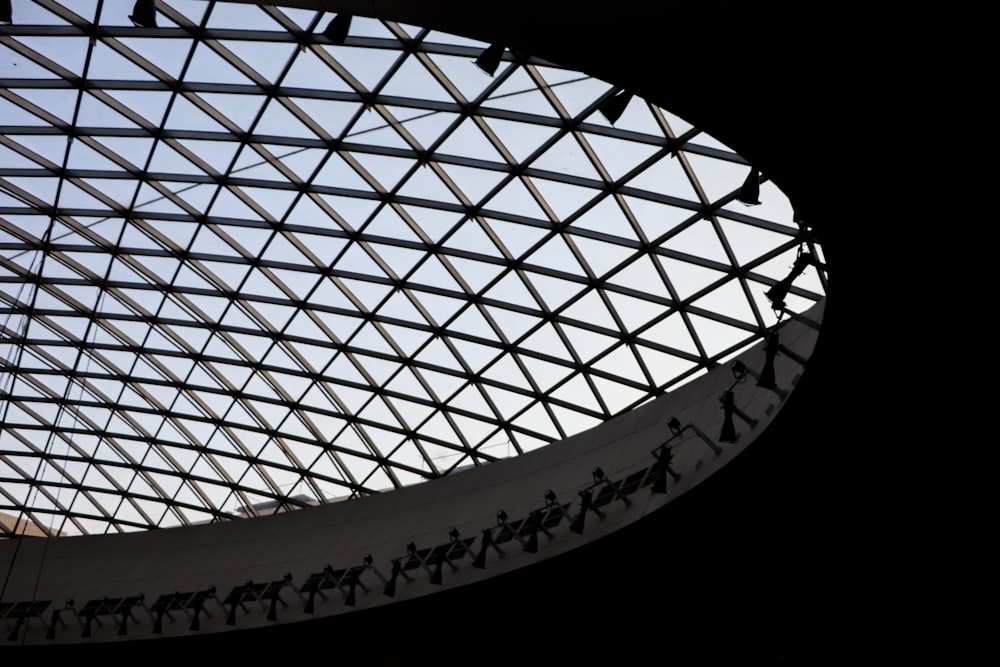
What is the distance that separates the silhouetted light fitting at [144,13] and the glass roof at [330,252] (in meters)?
8.43

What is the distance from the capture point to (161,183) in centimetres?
2939

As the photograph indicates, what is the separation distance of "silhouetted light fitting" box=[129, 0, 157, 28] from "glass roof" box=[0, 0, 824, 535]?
8.43 meters

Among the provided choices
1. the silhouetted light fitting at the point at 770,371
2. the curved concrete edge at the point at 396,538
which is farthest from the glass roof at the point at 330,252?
the silhouetted light fitting at the point at 770,371

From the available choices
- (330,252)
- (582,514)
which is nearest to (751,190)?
(582,514)

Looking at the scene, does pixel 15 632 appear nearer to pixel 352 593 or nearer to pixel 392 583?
pixel 352 593

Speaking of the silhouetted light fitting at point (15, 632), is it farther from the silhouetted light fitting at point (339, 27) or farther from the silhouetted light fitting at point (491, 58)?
the silhouetted light fitting at point (491, 58)

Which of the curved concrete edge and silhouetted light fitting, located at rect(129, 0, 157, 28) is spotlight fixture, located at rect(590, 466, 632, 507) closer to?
the curved concrete edge

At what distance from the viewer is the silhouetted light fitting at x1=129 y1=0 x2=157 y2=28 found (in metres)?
13.3

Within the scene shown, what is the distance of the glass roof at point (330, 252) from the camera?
23359 mm

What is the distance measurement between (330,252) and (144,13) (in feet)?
58.9

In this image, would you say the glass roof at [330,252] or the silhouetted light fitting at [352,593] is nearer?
the glass roof at [330,252]

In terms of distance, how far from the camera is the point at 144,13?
13.5 metres

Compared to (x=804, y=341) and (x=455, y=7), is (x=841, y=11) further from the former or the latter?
(x=804, y=341)

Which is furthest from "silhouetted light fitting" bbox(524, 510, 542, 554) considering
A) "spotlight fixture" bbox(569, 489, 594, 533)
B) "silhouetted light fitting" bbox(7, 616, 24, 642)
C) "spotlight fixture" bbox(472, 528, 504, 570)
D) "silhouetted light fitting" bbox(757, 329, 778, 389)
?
"silhouetted light fitting" bbox(7, 616, 24, 642)
